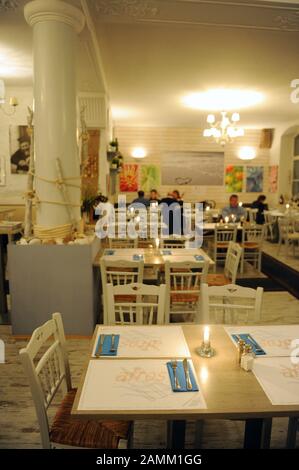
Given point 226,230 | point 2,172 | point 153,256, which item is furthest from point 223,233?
point 2,172

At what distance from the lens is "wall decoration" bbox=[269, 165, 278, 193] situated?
11.0m

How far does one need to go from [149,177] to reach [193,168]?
1385mm

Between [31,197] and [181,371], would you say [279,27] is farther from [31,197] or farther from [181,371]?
[181,371]

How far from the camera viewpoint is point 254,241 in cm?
654

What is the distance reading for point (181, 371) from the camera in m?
1.72

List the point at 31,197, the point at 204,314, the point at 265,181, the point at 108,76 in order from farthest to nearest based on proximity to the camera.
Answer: the point at 265,181, the point at 108,76, the point at 31,197, the point at 204,314

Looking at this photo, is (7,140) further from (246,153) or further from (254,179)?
(254,179)

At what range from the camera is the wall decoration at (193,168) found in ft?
36.6

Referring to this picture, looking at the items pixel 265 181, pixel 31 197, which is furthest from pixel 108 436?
pixel 265 181

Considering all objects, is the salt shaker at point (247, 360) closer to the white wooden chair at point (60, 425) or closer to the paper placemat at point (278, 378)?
the paper placemat at point (278, 378)

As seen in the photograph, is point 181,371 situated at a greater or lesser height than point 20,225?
lesser

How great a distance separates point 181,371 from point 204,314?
31.6 inches

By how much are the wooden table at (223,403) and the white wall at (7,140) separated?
223 inches

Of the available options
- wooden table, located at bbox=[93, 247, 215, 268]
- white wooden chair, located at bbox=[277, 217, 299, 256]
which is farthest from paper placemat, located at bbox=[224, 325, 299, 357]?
white wooden chair, located at bbox=[277, 217, 299, 256]
